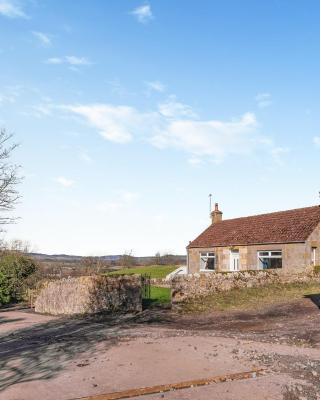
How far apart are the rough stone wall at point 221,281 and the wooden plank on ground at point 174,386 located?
40.0 ft

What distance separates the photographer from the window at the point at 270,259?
100 feet

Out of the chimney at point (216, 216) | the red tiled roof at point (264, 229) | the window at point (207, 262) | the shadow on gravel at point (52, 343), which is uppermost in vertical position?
the chimney at point (216, 216)

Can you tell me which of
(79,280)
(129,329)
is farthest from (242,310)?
(79,280)

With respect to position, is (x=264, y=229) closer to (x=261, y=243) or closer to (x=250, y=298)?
(x=261, y=243)

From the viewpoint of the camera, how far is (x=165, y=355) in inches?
442

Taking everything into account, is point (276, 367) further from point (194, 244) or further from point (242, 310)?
point (194, 244)

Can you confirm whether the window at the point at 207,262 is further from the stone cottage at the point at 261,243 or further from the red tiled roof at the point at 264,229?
the red tiled roof at the point at 264,229

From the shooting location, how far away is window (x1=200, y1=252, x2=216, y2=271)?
37.3 m

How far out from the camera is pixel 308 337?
13.1 meters

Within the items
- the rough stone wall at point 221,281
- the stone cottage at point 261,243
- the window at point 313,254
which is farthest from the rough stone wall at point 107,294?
the window at point 313,254

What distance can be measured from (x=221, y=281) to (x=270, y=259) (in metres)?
9.00

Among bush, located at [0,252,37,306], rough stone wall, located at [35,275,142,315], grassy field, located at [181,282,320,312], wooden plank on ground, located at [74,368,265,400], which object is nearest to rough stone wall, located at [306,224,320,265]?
grassy field, located at [181,282,320,312]


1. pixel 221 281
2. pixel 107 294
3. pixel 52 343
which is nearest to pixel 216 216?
pixel 221 281

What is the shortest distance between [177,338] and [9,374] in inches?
210
